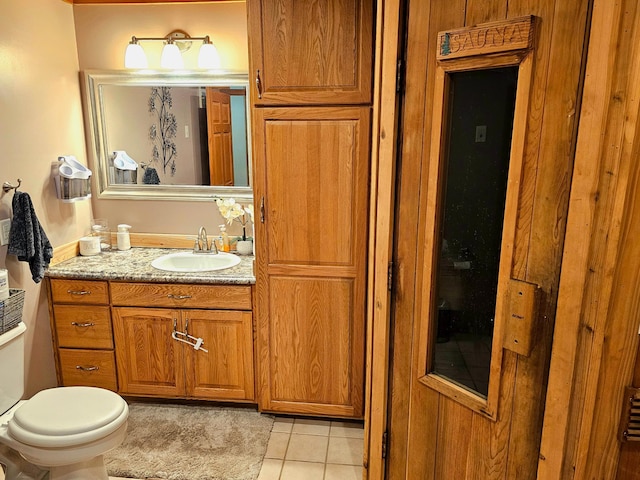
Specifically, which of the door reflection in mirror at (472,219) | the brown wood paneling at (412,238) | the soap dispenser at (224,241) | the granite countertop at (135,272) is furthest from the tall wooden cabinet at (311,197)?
the door reflection in mirror at (472,219)

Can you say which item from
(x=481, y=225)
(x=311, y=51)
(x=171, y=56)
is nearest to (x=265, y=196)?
(x=311, y=51)

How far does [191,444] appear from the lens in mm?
2508

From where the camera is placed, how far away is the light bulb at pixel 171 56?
2.87 meters

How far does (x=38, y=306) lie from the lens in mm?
2658

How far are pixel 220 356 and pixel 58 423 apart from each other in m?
0.92

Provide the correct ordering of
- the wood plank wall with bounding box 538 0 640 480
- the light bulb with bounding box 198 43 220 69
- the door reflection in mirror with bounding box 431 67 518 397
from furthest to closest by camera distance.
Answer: the light bulb with bounding box 198 43 220 69 → the door reflection in mirror with bounding box 431 67 518 397 → the wood plank wall with bounding box 538 0 640 480

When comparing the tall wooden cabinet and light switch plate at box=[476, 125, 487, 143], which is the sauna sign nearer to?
light switch plate at box=[476, 125, 487, 143]

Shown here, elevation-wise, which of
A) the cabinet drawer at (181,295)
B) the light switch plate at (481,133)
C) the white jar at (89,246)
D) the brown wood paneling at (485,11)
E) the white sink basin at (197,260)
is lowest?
the cabinet drawer at (181,295)

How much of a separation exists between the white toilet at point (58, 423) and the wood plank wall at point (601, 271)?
164cm

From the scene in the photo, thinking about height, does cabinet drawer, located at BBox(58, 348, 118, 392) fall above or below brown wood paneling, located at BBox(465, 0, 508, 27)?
below

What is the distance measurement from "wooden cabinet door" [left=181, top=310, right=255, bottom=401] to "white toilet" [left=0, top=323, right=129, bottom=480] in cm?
63

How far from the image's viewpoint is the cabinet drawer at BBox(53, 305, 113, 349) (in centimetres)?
270

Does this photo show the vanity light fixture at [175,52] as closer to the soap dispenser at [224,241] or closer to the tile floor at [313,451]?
the soap dispenser at [224,241]

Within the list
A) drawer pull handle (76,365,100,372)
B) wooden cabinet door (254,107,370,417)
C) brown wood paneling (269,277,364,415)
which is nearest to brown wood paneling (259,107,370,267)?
wooden cabinet door (254,107,370,417)
